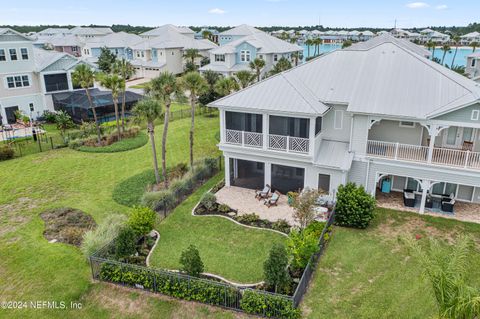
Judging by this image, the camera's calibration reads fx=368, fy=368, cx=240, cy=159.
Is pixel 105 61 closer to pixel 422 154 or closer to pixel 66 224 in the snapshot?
pixel 66 224

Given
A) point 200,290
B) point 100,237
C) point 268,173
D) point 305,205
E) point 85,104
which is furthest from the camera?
point 85,104

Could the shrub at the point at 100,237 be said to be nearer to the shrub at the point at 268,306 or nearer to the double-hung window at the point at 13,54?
the shrub at the point at 268,306

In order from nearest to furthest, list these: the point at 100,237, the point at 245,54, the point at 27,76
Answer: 1. the point at 100,237
2. the point at 27,76
3. the point at 245,54

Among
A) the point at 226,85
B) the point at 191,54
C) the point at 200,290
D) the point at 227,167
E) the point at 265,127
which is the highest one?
the point at 191,54

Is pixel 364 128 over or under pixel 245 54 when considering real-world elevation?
under

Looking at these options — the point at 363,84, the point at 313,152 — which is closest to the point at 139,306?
the point at 313,152

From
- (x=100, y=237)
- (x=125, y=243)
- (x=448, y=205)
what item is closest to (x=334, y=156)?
(x=448, y=205)

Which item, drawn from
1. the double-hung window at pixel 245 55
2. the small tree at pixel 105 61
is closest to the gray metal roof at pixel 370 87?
the double-hung window at pixel 245 55

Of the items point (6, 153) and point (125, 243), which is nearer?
point (125, 243)
